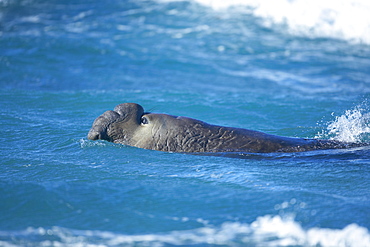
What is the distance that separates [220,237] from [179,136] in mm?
2347

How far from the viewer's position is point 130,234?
15.3 ft

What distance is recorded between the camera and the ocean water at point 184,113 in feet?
15.8

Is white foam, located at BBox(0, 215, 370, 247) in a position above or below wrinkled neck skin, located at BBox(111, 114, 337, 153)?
below

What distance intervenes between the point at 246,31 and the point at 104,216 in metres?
14.8

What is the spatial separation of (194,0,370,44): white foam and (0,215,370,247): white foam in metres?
15.0

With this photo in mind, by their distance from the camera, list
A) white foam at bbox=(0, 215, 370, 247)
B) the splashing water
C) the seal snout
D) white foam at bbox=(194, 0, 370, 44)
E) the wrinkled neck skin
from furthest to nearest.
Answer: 1. white foam at bbox=(194, 0, 370, 44)
2. the splashing water
3. the seal snout
4. the wrinkled neck skin
5. white foam at bbox=(0, 215, 370, 247)

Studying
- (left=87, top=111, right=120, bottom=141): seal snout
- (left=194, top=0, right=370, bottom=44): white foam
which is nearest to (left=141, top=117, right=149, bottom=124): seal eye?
(left=87, top=111, right=120, bottom=141): seal snout

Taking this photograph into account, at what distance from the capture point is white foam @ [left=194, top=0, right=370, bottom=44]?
1859cm

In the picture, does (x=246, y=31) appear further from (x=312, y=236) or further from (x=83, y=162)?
(x=312, y=236)

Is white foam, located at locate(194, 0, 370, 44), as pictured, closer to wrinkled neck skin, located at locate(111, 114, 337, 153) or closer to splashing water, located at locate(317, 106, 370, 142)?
splashing water, located at locate(317, 106, 370, 142)

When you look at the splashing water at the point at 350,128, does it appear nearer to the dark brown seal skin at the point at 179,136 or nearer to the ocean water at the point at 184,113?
the ocean water at the point at 184,113

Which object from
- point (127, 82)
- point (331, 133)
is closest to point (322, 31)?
point (127, 82)

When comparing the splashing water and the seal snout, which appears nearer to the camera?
the seal snout

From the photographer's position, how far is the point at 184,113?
999 cm
